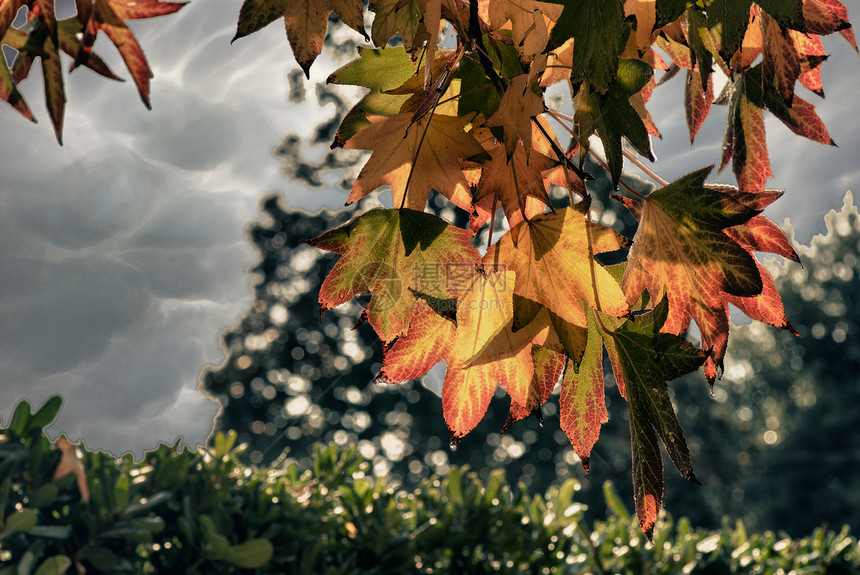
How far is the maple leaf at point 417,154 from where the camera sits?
647mm

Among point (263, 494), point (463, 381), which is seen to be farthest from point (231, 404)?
point (463, 381)

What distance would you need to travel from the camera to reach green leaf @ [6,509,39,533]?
1941mm

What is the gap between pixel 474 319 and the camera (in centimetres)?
60

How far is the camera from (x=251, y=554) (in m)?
2.25

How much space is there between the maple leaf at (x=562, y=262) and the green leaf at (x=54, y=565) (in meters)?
2.07

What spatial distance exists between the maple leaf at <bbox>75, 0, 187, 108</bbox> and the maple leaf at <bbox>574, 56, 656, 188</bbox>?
1.33 feet

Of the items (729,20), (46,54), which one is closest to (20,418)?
(46,54)

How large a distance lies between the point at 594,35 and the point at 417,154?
0.22 meters

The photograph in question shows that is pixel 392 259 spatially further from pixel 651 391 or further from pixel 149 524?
pixel 149 524

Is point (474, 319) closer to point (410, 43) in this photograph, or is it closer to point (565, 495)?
point (410, 43)

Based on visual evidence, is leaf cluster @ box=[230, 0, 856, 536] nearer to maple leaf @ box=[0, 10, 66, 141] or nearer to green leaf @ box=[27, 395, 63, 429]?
maple leaf @ box=[0, 10, 66, 141]

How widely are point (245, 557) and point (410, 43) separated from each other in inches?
84.3

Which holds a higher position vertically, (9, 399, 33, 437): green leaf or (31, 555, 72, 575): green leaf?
(9, 399, 33, 437): green leaf

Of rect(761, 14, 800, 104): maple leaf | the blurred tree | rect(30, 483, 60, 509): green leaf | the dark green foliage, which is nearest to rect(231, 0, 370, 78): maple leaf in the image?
rect(761, 14, 800, 104): maple leaf
